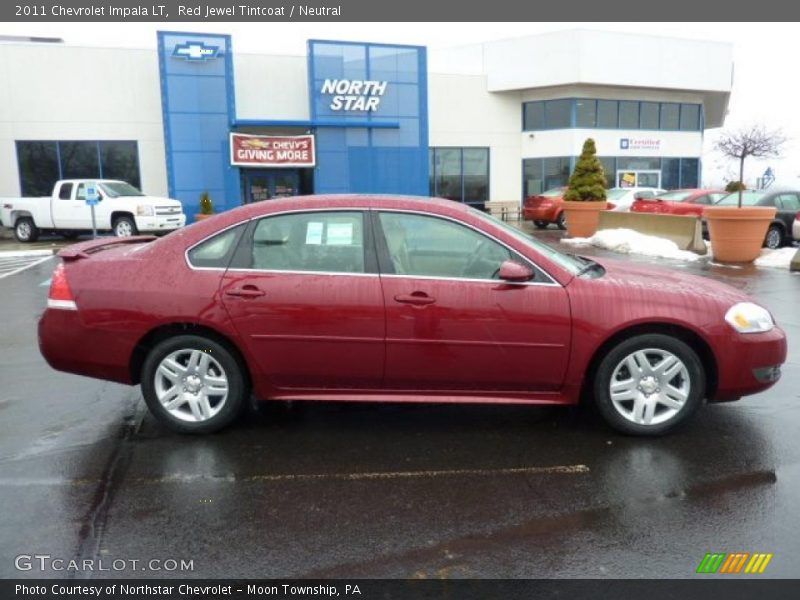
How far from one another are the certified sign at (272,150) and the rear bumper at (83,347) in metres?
22.6

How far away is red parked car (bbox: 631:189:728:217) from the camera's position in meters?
18.4

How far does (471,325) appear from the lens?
4.33m

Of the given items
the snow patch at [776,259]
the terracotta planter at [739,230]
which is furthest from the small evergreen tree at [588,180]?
the snow patch at [776,259]

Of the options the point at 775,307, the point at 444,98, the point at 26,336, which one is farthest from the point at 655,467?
the point at 444,98

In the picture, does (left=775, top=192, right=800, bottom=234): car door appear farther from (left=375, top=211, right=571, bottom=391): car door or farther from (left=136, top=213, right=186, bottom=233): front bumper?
(left=136, top=213, right=186, bottom=233): front bumper

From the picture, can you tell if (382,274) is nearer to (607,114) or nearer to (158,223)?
(158,223)

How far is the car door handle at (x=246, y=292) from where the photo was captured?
441 cm

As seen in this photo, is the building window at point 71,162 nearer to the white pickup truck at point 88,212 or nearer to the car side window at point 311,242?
the white pickup truck at point 88,212

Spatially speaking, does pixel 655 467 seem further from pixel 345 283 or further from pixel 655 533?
pixel 345 283

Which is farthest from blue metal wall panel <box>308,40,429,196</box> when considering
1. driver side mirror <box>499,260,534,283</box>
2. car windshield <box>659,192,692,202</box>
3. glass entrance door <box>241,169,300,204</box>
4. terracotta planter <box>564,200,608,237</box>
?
driver side mirror <box>499,260,534,283</box>

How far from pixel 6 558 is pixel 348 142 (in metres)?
25.7

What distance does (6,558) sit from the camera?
125 inches

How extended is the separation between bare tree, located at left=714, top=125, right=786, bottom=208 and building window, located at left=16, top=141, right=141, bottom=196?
46150 millimetres

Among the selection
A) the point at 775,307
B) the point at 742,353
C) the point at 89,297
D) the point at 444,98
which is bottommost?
the point at 775,307
